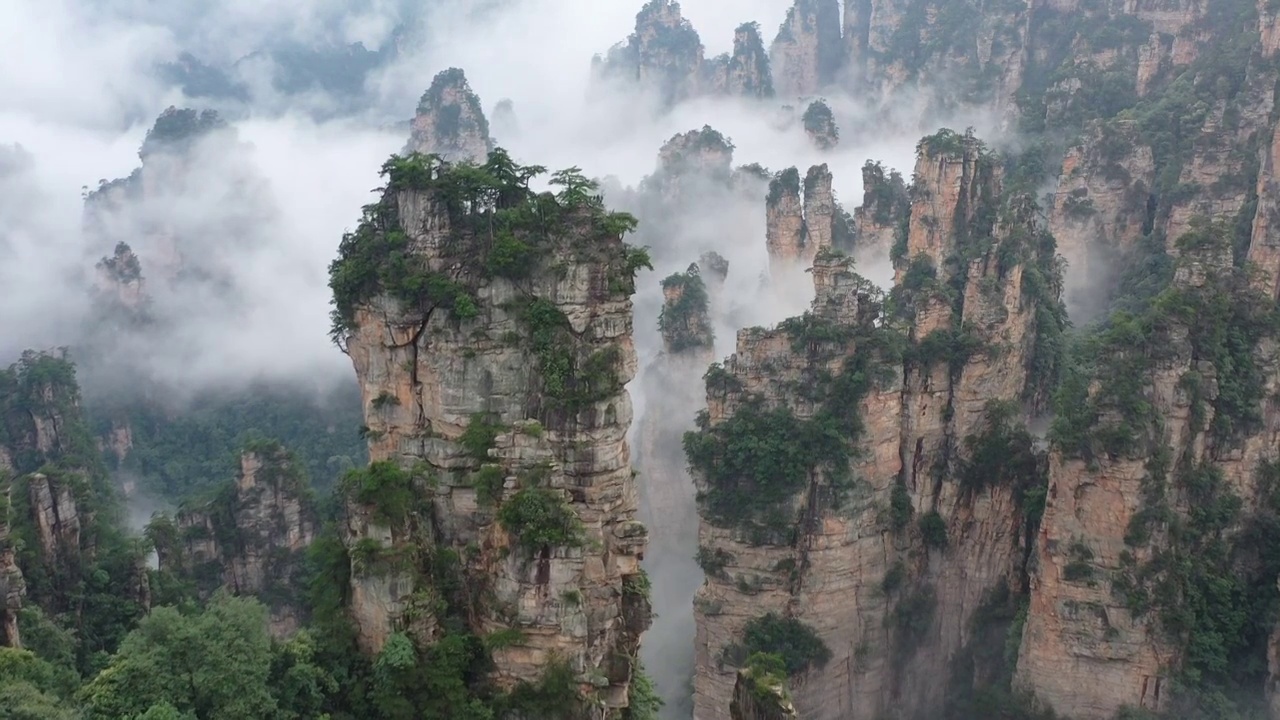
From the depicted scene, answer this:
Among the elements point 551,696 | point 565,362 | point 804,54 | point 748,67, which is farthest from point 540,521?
point 804,54

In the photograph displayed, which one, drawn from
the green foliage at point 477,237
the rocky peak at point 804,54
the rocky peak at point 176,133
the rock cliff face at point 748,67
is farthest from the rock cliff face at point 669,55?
the green foliage at point 477,237

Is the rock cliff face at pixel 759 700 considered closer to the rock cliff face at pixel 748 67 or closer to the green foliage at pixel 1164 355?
the green foliage at pixel 1164 355

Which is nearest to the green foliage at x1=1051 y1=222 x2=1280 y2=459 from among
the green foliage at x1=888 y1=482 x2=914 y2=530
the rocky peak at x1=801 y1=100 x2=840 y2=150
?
the green foliage at x1=888 y1=482 x2=914 y2=530

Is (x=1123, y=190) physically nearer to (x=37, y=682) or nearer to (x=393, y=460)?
(x=393, y=460)

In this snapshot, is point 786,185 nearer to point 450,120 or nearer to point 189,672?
point 450,120

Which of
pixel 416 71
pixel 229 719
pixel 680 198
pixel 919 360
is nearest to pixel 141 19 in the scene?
pixel 416 71

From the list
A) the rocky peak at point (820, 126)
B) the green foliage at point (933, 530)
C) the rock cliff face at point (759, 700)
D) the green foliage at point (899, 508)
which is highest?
the rocky peak at point (820, 126)
